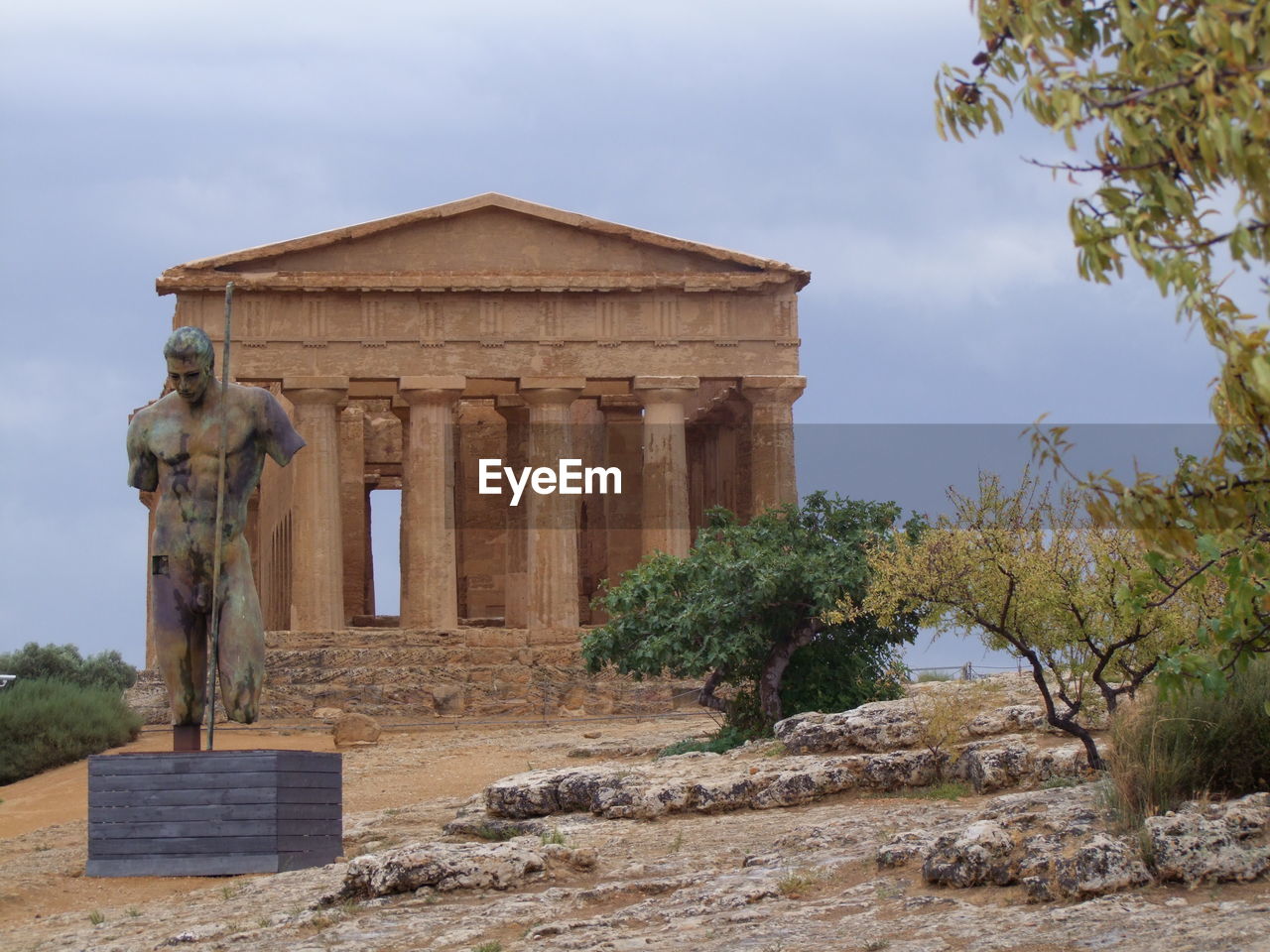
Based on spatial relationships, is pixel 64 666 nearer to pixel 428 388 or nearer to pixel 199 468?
pixel 428 388

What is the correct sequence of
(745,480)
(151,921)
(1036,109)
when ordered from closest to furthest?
1. (1036,109)
2. (151,921)
3. (745,480)

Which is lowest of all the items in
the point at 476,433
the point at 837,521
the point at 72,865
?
the point at 72,865

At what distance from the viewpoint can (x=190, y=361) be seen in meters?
13.2

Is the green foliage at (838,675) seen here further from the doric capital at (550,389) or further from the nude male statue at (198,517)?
the doric capital at (550,389)

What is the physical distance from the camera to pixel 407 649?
117 ft

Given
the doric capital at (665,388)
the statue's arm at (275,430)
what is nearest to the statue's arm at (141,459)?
the statue's arm at (275,430)

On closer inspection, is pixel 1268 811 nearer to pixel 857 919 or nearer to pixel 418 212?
pixel 857 919

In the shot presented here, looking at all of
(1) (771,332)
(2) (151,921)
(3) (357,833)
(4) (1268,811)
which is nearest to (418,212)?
(1) (771,332)

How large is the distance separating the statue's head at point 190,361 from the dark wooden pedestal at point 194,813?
8.74ft

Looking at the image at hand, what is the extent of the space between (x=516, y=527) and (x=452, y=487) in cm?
356

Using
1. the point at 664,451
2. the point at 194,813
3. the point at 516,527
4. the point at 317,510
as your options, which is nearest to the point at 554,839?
the point at 194,813

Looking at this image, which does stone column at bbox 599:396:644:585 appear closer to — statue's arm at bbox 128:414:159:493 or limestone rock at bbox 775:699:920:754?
limestone rock at bbox 775:699:920:754

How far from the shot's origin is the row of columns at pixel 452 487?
124 feet

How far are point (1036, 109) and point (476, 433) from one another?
131ft
